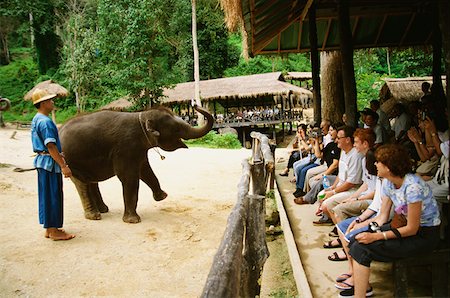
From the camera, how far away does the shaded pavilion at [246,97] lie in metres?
24.5

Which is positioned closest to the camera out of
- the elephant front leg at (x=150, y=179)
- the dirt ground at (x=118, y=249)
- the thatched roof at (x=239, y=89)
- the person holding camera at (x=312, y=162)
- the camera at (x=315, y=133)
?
the dirt ground at (x=118, y=249)

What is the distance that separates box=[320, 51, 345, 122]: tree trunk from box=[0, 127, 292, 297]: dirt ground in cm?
427

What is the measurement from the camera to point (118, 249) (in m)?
5.31

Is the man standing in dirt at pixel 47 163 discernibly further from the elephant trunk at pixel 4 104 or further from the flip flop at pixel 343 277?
the flip flop at pixel 343 277

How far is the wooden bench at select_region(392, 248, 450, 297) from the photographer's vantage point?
2.63m

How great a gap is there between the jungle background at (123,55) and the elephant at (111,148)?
918 centimetres

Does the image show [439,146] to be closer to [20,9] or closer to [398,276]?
[398,276]

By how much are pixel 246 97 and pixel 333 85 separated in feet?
45.9

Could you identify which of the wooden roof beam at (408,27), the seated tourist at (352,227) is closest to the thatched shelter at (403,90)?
the wooden roof beam at (408,27)

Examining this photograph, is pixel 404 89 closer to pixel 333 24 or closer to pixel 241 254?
pixel 333 24

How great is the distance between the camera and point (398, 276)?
2.64 meters

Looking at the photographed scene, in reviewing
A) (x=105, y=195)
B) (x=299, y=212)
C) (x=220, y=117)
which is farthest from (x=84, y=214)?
(x=220, y=117)

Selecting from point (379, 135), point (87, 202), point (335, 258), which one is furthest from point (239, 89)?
point (335, 258)

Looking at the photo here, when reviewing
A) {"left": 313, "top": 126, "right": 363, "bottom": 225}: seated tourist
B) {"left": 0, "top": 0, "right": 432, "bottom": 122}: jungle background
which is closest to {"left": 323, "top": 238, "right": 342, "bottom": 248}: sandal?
{"left": 313, "top": 126, "right": 363, "bottom": 225}: seated tourist
